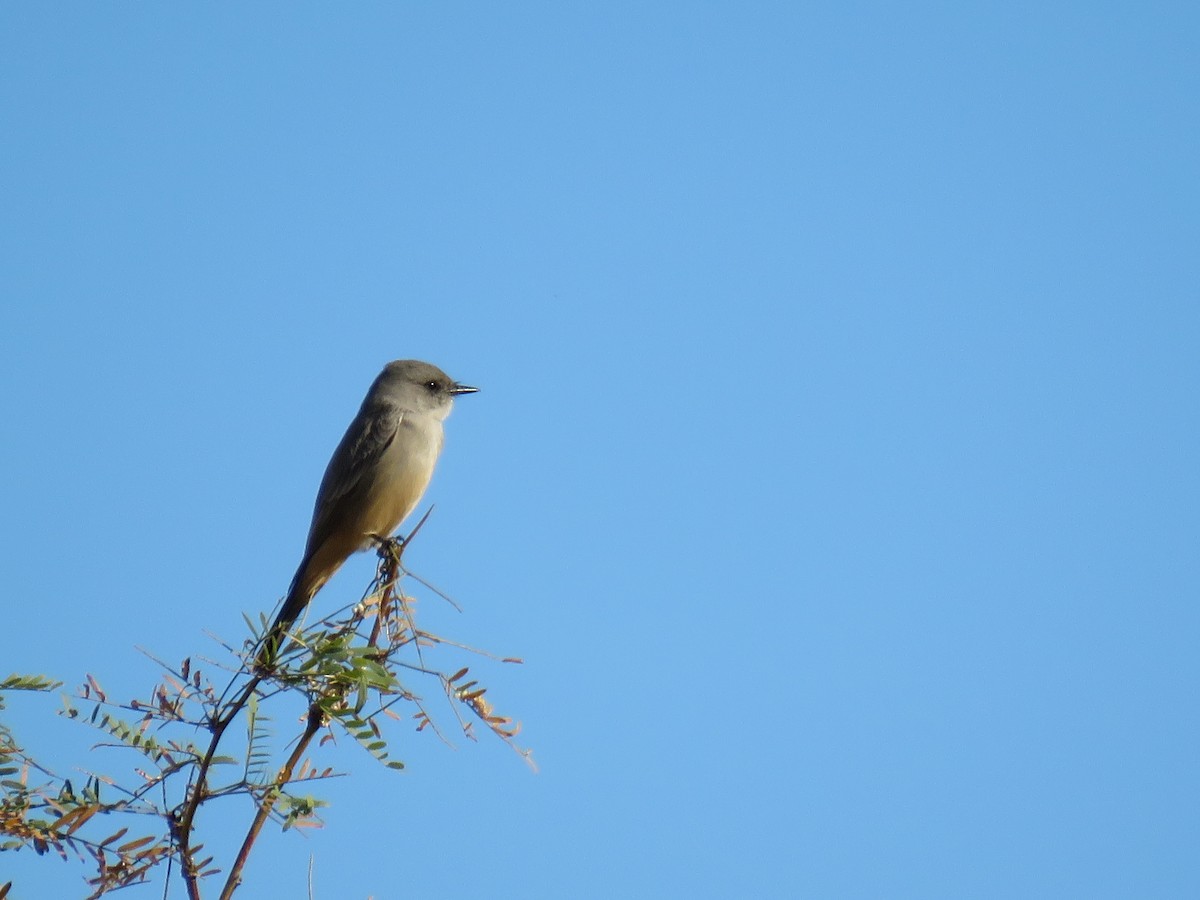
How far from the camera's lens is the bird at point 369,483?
7.38 metres

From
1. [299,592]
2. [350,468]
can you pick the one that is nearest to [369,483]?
[350,468]

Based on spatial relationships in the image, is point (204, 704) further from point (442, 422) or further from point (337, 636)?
point (442, 422)

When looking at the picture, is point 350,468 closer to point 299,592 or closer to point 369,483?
point 369,483

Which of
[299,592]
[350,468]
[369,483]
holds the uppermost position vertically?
[350,468]

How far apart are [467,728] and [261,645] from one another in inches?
19.8

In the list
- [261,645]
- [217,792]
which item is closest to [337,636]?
[261,645]

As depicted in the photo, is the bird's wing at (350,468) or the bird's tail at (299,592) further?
the bird's wing at (350,468)

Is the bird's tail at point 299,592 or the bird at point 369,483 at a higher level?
the bird at point 369,483

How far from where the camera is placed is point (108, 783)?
102 inches

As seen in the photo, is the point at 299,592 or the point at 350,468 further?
the point at 350,468

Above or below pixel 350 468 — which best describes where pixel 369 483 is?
below

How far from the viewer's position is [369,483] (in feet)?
24.5

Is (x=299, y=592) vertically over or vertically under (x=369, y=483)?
under

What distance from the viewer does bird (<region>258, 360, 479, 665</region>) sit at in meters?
7.38
